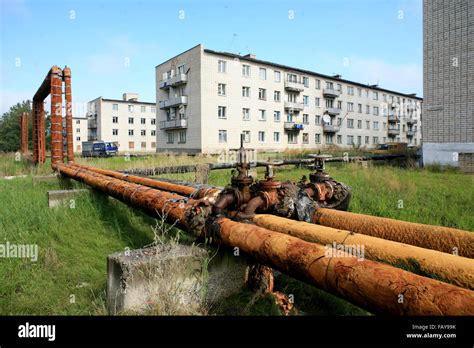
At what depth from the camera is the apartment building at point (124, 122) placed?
67.6 m

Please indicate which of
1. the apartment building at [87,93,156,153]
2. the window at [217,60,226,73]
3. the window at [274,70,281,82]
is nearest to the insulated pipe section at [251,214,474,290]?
the window at [217,60,226,73]

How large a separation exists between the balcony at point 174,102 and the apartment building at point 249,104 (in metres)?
0.12

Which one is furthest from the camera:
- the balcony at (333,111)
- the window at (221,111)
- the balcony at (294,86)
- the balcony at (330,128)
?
the balcony at (333,111)

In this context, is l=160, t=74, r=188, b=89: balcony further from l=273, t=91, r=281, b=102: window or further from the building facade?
the building facade

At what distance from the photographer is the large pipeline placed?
4.88 feet

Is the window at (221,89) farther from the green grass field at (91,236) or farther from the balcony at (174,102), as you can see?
the green grass field at (91,236)

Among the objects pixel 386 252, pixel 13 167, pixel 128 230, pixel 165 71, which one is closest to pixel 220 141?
pixel 165 71

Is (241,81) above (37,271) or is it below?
above

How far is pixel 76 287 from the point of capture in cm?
346

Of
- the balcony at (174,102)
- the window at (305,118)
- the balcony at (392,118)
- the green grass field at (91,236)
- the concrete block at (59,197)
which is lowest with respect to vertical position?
the green grass field at (91,236)

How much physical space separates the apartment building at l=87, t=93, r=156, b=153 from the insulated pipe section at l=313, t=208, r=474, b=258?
6920 centimetres

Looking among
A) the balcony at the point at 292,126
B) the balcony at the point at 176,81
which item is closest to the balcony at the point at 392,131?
the balcony at the point at 292,126

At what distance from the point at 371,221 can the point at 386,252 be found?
809mm

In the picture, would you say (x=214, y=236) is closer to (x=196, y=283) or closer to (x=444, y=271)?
(x=196, y=283)
